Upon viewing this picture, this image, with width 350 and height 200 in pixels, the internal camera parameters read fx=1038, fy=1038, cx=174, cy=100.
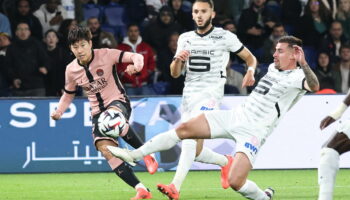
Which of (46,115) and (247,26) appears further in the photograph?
(247,26)

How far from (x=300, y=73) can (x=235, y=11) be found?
934cm

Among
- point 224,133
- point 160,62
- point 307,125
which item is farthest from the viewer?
point 160,62

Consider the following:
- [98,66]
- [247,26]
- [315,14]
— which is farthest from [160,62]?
[98,66]

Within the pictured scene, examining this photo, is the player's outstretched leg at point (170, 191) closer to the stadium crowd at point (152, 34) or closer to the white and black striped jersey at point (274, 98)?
the white and black striped jersey at point (274, 98)

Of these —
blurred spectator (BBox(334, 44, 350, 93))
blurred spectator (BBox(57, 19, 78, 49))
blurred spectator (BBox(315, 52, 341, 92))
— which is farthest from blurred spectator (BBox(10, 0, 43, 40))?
blurred spectator (BBox(334, 44, 350, 93))

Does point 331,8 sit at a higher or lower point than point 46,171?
higher

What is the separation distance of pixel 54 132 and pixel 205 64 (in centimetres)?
438

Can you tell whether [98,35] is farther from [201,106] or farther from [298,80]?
[298,80]

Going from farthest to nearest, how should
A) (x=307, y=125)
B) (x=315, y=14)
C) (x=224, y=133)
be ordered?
(x=315, y=14) < (x=307, y=125) < (x=224, y=133)

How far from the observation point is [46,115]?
1462cm

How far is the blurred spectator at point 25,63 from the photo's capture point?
1642cm

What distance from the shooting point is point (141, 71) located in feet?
54.9

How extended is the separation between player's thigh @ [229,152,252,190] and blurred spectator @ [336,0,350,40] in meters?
9.44

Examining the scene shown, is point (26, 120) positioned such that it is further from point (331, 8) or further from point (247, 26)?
point (331, 8)
